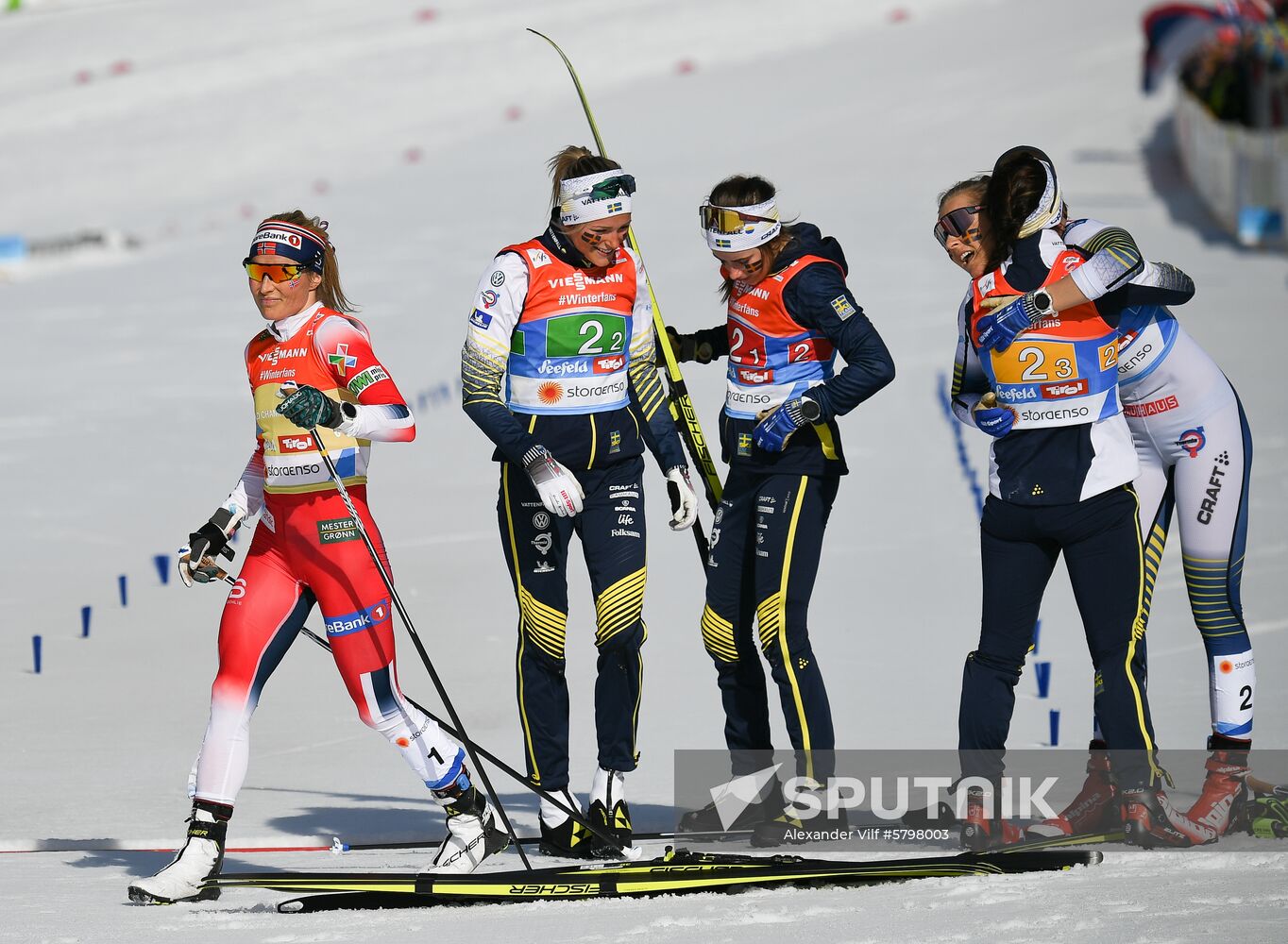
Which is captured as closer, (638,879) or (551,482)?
(638,879)

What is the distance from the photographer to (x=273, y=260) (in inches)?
225

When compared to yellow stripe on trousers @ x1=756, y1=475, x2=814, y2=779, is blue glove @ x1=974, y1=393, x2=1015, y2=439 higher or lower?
higher

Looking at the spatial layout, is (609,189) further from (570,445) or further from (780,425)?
(780,425)

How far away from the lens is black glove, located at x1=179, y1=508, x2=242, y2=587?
5746 millimetres

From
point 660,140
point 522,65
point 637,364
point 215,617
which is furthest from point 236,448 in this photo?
point 522,65

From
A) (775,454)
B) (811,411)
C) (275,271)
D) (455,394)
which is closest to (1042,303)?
(811,411)

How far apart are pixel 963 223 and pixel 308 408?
1.96 meters

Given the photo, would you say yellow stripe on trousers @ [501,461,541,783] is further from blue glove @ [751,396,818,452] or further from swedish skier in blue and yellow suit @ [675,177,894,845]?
blue glove @ [751,396,818,452]

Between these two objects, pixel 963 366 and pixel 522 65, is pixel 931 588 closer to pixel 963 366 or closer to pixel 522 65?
pixel 963 366

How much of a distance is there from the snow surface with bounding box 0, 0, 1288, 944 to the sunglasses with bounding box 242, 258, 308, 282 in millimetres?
1783

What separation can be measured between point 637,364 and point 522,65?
36.0 m

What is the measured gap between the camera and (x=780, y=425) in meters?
6.14

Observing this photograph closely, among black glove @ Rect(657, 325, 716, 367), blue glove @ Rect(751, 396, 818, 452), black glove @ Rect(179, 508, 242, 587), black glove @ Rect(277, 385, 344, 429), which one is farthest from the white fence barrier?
black glove @ Rect(277, 385, 344, 429)

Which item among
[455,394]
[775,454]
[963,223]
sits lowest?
[775,454]
